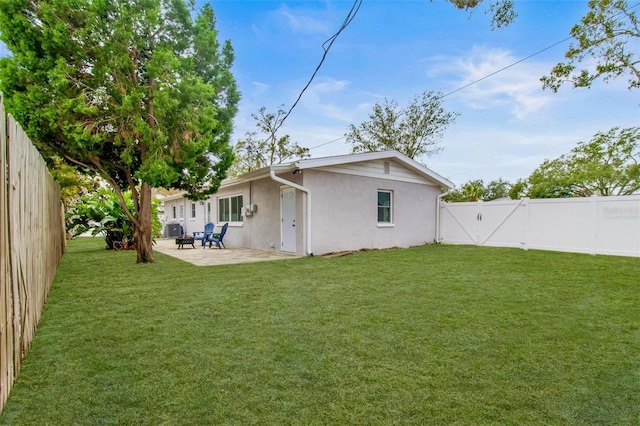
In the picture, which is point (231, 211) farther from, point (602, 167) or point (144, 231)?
point (602, 167)

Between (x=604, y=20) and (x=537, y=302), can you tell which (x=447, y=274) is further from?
(x=604, y=20)

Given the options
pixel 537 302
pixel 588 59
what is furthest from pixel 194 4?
pixel 588 59

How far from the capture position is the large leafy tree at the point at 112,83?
6.70 m

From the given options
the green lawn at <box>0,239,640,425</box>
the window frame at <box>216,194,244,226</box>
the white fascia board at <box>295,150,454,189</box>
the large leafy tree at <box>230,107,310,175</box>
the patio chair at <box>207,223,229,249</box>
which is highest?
the large leafy tree at <box>230,107,310,175</box>

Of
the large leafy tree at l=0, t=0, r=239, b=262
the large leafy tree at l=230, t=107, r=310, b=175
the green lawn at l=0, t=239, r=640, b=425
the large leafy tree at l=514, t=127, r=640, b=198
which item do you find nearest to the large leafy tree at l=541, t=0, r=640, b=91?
the green lawn at l=0, t=239, r=640, b=425

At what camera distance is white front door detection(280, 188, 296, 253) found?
10.3 metres

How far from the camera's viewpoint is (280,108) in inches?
976

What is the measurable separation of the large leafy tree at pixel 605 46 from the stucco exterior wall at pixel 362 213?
5.91 metres

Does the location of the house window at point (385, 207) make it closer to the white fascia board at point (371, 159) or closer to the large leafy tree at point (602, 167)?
the white fascia board at point (371, 159)

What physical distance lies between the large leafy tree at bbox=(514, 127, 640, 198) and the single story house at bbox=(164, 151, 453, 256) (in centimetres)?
1058

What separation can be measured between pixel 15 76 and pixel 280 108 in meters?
19.0

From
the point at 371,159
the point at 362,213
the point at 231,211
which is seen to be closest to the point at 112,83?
the point at 371,159

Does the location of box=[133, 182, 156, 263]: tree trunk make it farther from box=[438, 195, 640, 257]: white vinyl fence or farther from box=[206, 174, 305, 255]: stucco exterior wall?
box=[438, 195, 640, 257]: white vinyl fence

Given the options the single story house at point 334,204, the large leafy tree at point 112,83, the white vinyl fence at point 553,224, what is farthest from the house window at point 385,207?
the large leafy tree at point 112,83
